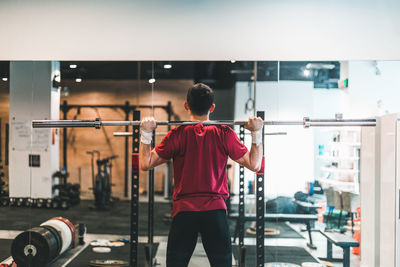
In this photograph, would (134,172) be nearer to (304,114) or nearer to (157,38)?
(157,38)

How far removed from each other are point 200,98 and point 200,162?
42cm

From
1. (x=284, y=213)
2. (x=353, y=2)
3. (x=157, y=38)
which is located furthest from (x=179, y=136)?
(x=353, y=2)

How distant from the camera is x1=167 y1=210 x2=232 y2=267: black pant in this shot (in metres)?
2.22

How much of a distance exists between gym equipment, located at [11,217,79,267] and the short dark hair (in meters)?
2.45

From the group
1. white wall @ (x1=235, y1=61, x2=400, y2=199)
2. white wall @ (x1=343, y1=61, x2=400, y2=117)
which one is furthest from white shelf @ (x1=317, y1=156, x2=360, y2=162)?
white wall @ (x1=343, y1=61, x2=400, y2=117)

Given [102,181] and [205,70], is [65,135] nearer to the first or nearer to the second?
[102,181]

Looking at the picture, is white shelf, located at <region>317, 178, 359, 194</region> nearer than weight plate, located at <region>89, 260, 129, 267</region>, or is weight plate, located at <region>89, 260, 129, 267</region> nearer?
white shelf, located at <region>317, 178, 359, 194</region>

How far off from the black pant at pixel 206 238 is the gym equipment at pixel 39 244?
2.13 meters

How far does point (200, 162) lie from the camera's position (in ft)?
7.37

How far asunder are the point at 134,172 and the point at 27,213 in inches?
62.5

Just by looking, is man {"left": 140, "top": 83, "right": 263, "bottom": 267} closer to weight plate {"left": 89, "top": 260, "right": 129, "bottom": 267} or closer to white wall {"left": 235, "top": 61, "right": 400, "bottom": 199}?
white wall {"left": 235, "top": 61, "right": 400, "bottom": 199}

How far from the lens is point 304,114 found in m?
3.85

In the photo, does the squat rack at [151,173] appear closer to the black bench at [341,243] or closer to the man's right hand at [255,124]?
the man's right hand at [255,124]

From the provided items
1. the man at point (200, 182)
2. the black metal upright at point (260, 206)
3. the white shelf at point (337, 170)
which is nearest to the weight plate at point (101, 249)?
the black metal upright at point (260, 206)
